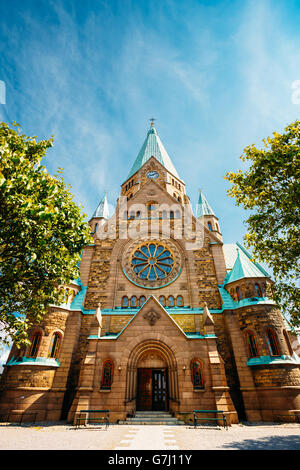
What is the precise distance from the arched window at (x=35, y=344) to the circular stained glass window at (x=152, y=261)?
9.15 metres

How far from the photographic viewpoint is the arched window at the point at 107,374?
1549 centimetres

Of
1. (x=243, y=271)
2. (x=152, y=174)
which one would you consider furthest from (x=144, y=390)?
(x=152, y=174)

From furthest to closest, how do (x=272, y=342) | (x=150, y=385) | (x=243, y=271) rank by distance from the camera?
(x=243, y=271) → (x=272, y=342) → (x=150, y=385)

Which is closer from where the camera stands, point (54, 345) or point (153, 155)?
point (54, 345)

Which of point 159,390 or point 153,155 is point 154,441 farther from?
point 153,155

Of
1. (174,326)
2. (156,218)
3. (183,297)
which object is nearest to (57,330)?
(174,326)

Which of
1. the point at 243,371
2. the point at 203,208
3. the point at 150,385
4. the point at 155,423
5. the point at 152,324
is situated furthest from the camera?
the point at 203,208

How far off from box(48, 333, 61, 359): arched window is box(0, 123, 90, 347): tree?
5.09 m

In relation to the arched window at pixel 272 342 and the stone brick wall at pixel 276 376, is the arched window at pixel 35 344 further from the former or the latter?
the arched window at pixel 272 342

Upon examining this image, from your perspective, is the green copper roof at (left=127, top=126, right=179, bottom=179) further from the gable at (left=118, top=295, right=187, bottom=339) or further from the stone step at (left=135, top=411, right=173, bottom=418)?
the stone step at (left=135, top=411, right=173, bottom=418)

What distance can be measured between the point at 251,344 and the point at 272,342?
1.44m

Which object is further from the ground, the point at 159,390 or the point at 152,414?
the point at 159,390

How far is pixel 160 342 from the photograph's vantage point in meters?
16.3

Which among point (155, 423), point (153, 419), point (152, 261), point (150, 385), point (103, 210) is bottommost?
point (155, 423)
